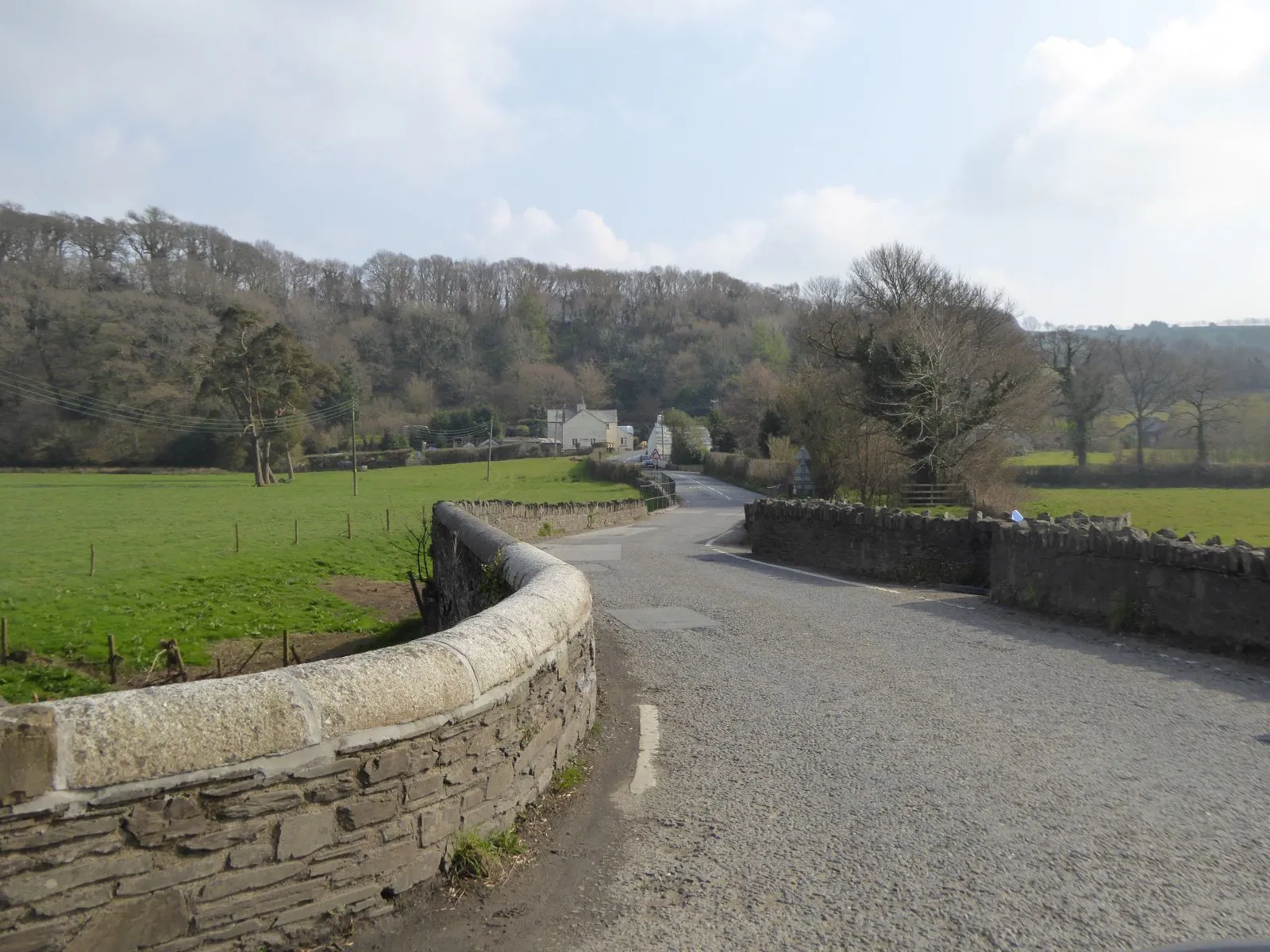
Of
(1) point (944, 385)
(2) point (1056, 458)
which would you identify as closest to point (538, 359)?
(2) point (1056, 458)

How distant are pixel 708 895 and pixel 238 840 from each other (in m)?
1.86

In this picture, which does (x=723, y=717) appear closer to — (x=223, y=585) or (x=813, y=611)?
(x=813, y=611)

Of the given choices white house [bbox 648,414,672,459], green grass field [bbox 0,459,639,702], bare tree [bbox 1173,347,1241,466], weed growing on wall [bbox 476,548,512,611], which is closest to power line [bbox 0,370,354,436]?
green grass field [bbox 0,459,639,702]

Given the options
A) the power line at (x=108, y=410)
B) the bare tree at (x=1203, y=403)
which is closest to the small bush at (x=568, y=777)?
the bare tree at (x=1203, y=403)

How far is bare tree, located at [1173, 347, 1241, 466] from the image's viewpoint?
2276 inches

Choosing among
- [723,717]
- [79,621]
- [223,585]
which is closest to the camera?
[723,717]

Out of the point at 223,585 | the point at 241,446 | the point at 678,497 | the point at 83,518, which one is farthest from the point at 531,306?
the point at 223,585

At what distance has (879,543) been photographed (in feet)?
51.6

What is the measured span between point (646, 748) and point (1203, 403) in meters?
65.3

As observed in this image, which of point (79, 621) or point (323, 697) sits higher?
point (323, 697)

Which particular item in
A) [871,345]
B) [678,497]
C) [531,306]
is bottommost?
[678,497]

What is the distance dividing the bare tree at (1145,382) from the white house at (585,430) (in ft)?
192

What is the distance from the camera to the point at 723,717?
6629mm

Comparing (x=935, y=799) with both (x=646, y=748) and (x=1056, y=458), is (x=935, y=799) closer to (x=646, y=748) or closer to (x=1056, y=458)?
(x=646, y=748)
